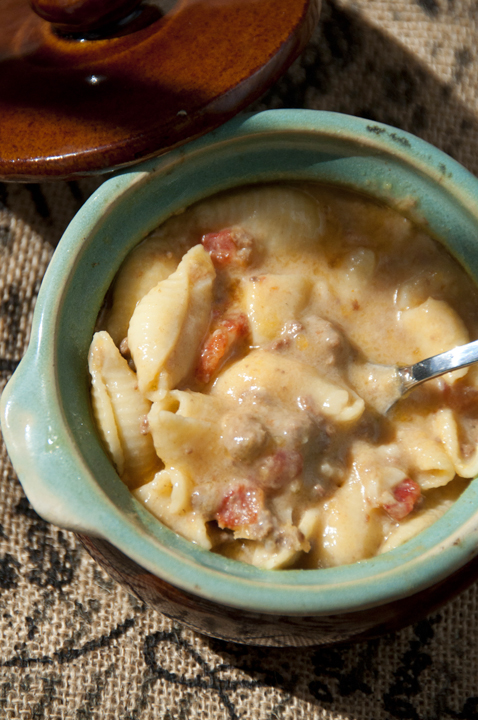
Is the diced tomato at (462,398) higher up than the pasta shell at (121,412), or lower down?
higher up

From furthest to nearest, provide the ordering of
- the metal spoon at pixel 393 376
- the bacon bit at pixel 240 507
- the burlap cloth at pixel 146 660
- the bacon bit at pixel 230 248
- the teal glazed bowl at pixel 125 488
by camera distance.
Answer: the burlap cloth at pixel 146 660 < the bacon bit at pixel 230 248 < the metal spoon at pixel 393 376 < the bacon bit at pixel 240 507 < the teal glazed bowl at pixel 125 488

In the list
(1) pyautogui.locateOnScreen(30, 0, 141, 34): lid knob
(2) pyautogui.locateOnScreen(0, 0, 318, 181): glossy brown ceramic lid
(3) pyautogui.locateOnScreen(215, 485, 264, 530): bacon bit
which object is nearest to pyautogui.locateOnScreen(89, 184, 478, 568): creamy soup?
(3) pyautogui.locateOnScreen(215, 485, 264, 530): bacon bit

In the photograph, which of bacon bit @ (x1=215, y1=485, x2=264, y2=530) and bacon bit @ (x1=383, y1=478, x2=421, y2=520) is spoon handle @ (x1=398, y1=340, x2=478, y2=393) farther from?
bacon bit @ (x1=215, y1=485, x2=264, y2=530)

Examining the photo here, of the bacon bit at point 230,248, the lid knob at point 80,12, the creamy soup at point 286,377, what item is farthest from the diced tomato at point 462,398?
the lid knob at point 80,12

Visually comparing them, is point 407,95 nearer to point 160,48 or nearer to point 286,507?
point 160,48

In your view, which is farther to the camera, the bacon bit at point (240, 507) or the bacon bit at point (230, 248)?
the bacon bit at point (230, 248)

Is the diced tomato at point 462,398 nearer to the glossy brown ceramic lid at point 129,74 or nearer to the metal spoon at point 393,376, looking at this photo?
the metal spoon at point 393,376
